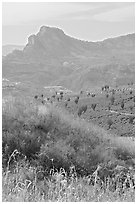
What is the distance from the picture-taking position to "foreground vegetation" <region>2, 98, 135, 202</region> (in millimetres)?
7625

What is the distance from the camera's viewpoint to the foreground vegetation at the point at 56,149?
7625 millimetres

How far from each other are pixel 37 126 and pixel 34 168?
2125 mm

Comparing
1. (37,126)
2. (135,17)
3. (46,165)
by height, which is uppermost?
(135,17)

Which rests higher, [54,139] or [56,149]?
[54,139]

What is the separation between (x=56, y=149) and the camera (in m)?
Result: 8.52

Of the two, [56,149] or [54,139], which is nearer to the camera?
[56,149]

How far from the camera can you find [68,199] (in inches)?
191

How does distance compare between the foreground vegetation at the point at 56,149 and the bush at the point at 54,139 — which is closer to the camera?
the foreground vegetation at the point at 56,149

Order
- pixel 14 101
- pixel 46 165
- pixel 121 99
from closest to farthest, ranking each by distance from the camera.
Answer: pixel 46 165 → pixel 14 101 → pixel 121 99

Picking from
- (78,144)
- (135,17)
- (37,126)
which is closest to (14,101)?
(37,126)

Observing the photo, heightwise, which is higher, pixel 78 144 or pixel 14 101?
pixel 14 101

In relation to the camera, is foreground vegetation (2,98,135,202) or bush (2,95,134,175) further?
bush (2,95,134,175)

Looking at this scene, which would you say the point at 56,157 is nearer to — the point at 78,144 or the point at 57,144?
the point at 57,144

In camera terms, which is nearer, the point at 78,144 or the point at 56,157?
the point at 56,157
